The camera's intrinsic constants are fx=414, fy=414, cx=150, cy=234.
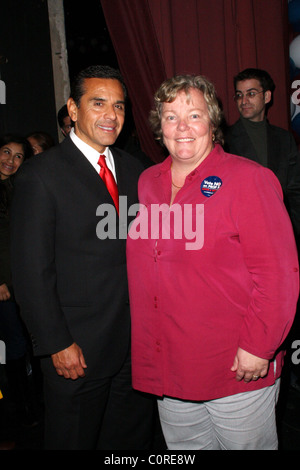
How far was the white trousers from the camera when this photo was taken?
1.35 metres

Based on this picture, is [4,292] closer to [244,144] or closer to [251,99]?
[244,144]

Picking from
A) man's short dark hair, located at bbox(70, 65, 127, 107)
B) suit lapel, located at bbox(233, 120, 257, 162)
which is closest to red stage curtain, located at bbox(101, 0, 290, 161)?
suit lapel, located at bbox(233, 120, 257, 162)

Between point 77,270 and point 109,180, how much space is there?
368 millimetres

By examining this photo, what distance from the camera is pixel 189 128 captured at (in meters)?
1.40

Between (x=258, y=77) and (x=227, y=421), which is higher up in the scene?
(x=258, y=77)

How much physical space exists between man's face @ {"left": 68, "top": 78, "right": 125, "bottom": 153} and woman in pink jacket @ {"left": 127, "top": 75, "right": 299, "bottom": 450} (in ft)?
0.62

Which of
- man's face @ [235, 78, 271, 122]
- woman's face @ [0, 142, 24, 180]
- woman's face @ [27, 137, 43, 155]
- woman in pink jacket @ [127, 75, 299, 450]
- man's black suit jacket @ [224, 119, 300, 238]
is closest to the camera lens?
woman in pink jacket @ [127, 75, 299, 450]

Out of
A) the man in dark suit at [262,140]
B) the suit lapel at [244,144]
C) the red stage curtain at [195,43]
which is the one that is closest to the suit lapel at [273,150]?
the man in dark suit at [262,140]

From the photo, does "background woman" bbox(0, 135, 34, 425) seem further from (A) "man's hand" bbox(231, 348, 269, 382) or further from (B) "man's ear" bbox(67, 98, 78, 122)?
(A) "man's hand" bbox(231, 348, 269, 382)

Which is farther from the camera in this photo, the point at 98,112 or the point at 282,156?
the point at 282,156

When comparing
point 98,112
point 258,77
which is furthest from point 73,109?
point 258,77

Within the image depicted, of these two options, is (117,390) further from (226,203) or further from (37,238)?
(226,203)

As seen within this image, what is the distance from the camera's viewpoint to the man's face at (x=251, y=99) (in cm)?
292

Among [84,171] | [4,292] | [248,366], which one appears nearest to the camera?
[248,366]
